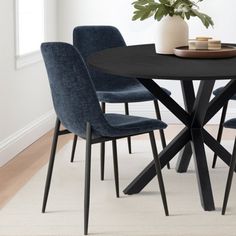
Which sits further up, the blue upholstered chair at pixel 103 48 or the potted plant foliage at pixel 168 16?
the potted plant foliage at pixel 168 16

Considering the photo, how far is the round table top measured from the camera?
128 inches

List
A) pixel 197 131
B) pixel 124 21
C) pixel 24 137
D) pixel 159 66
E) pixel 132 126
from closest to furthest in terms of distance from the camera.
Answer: pixel 132 126, pixel 159 66, pixel 197 131, pixel 24 137, pixel 124 21

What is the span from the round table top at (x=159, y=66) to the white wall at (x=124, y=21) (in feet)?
5.92

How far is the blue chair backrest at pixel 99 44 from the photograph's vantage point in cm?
473

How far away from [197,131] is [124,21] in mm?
2363

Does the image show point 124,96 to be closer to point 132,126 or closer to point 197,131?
point 197,131

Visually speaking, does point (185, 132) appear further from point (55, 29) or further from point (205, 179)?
point (55, 29)

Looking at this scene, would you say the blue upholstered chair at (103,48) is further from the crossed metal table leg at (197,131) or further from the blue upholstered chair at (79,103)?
the blue upholstered chair at (79,103)

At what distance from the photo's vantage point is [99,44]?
15.9 feet

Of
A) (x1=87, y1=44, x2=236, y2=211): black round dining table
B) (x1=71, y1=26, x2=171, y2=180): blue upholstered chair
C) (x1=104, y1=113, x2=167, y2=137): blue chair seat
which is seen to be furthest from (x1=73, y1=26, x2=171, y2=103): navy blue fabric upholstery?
(x1=104, y1=113, x2=167, y2=137): blue chair seat

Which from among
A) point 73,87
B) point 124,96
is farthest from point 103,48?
point 73,87

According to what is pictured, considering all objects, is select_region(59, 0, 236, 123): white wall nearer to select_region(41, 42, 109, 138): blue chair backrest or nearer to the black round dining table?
the black round dining table

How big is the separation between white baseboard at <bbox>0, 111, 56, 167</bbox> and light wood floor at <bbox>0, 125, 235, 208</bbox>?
39mm

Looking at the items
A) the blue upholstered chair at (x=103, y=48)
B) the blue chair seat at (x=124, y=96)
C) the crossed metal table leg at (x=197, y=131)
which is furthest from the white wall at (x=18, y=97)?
the crossed metal table leg at (x=197, y=131)
